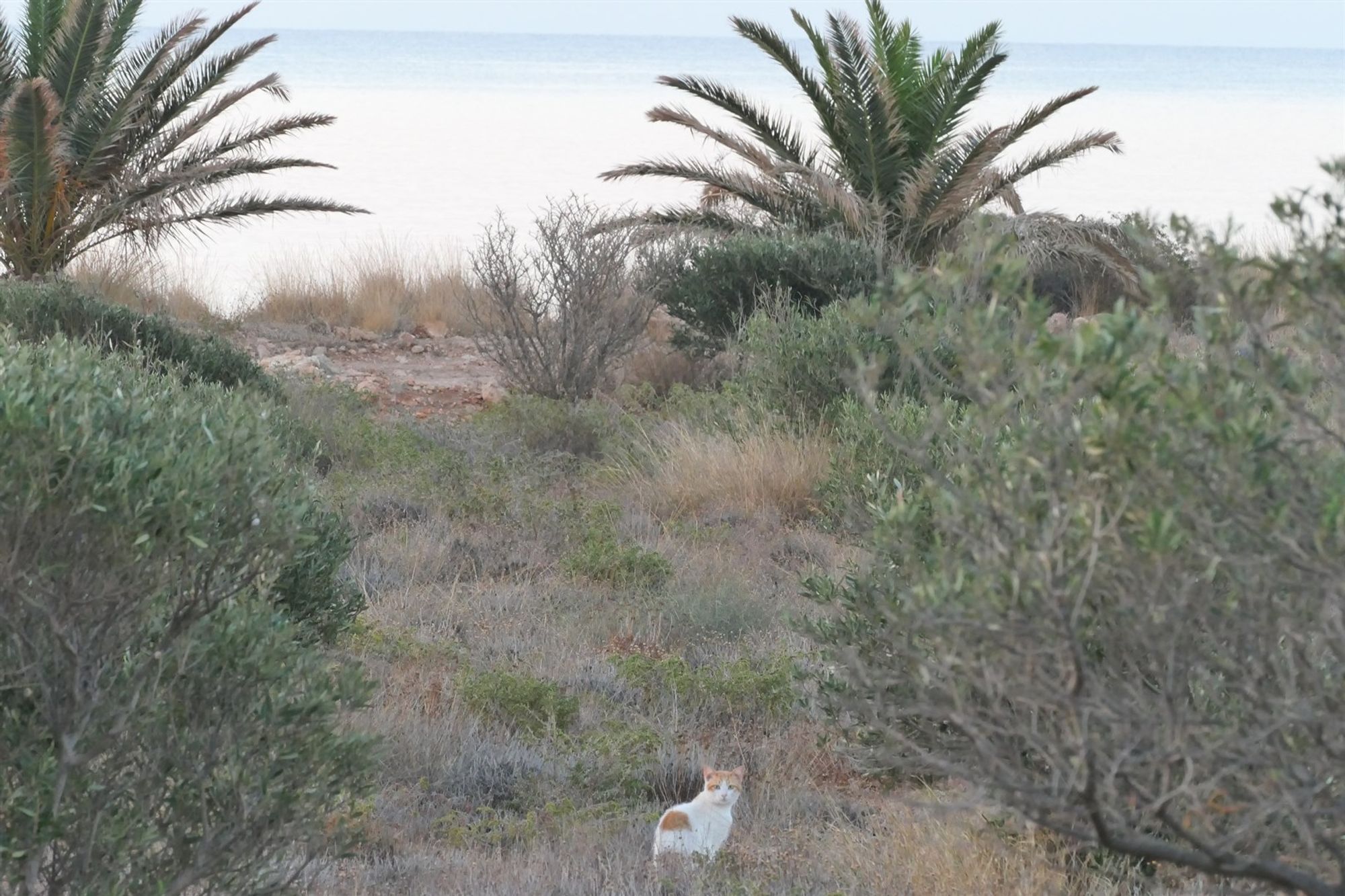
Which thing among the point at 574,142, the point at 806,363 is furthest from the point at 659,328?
the point at 574,142

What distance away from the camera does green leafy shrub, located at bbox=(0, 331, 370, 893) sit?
2.16 meters

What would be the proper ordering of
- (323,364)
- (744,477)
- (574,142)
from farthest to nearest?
(574,142), (323,364), (744,477)

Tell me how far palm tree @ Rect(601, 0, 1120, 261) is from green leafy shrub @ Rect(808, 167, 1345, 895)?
35.3 feet

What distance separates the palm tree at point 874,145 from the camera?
12695 mm

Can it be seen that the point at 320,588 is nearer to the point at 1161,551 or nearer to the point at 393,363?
the point at 1161,551

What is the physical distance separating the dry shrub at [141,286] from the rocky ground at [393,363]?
0.59 metres

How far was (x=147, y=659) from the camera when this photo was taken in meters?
2.38

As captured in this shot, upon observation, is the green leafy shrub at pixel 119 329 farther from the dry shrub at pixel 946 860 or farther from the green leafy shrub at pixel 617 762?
the dry shrub at pixel 946 860

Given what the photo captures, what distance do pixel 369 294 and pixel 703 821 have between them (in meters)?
13.3

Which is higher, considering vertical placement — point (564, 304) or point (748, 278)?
point (748, 278)

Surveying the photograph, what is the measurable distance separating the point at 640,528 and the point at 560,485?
1.16m

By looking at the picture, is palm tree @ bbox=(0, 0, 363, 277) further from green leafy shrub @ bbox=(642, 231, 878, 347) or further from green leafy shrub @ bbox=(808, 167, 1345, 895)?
green leafy shrub @ bbox=(808, 167, 1345, 895)

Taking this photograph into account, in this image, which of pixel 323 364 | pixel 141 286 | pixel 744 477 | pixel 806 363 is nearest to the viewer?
pixel 744 477

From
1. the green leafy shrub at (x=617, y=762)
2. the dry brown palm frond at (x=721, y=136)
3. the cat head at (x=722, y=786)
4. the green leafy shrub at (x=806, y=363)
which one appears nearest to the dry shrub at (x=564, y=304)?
the green leafy shrub at (x=806, y=363)
